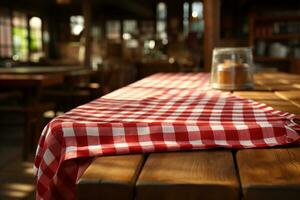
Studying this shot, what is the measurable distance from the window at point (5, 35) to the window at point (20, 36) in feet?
0.87

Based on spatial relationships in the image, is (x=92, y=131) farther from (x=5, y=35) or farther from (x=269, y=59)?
(x=5, y=35)

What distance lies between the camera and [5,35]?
32.2 feet

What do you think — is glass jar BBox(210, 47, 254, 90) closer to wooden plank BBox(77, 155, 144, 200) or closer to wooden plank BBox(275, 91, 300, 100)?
wooden plank BBox(275, 91, 300, 100)

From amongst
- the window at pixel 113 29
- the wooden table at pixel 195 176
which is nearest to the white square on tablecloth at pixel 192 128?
the wooden table at pixel 195 176

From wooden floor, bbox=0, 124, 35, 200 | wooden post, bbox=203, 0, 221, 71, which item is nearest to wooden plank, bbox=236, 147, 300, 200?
wooden floor, bbox=0, 124, 35, 200

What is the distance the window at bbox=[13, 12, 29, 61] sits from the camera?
10.4 metres

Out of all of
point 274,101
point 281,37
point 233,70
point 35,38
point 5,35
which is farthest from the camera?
point 35,38

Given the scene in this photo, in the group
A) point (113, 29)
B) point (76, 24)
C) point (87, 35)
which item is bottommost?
point (87, 35)

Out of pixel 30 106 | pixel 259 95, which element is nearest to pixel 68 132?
pixel 259 95

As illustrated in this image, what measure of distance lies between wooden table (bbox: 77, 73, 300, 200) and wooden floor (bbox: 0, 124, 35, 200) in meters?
2.18

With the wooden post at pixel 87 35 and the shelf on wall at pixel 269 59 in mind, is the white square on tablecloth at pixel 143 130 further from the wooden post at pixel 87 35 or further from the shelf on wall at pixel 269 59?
the wooden post at pixel 87 35

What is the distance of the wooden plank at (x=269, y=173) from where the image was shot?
0.61 meters

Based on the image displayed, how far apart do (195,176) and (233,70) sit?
126 centimetres

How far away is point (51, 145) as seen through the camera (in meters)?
0.89
